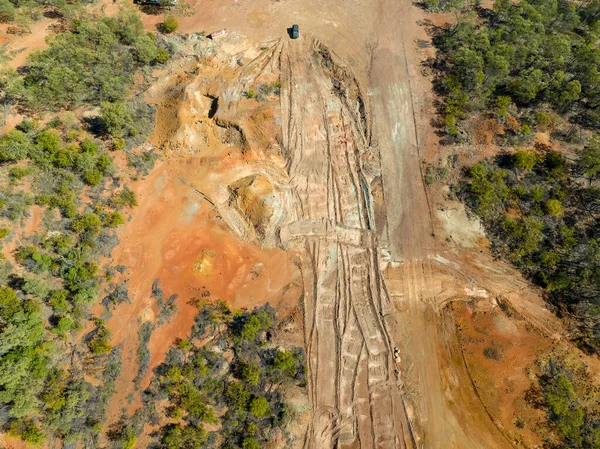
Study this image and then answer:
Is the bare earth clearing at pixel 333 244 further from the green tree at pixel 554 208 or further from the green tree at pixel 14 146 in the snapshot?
the green tree at pixel 14 146

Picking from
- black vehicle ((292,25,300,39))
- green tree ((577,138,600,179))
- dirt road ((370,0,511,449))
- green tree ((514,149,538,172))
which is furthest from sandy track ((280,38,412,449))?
green tree ((577,138,600,179))

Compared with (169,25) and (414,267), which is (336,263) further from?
(169,25)

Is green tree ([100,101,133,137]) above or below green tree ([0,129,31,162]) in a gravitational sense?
above

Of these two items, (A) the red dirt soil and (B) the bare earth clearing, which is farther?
(A) the red dirt soil

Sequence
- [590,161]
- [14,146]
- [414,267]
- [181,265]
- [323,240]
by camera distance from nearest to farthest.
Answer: [14,146], [181,265], [414,267], [323,240], [590,161]

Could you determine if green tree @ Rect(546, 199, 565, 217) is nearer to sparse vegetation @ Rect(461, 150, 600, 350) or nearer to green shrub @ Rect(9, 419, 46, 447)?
sparse vegetation @ Rect(461, 150, 600, 350)

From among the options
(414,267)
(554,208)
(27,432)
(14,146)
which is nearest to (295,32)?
(414,267)
